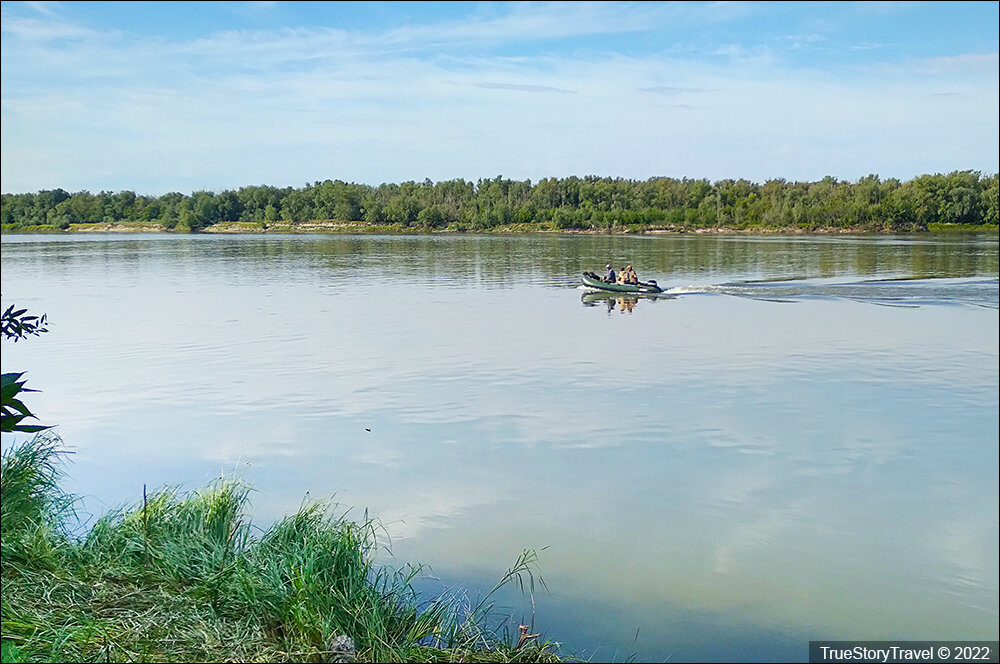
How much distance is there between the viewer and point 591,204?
84.5m

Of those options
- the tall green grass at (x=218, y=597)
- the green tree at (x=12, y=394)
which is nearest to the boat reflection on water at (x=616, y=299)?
the tall green grass at (x=218, y=597)

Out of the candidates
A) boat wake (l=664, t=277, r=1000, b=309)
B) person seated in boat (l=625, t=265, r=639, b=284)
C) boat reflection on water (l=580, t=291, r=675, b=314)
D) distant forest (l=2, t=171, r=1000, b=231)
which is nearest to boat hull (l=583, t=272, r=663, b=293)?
boat reflection on water (l=580, t=291, r=675, b=314)

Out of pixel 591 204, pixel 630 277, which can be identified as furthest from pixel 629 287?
pixel 591 204

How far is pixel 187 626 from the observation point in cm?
418

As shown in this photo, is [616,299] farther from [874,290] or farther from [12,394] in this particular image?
[12,394]

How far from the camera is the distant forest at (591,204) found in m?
66.3

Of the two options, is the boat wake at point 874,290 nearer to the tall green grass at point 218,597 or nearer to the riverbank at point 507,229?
the tall green grass at point 218,597

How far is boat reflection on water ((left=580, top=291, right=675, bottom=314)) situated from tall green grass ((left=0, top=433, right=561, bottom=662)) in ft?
53.1

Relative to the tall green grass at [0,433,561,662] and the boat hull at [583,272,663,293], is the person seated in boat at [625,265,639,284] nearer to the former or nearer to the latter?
the boat hull at [583,272,663,293]

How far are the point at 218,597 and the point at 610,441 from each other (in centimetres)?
475

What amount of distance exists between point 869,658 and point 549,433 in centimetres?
448

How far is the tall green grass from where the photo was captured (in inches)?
158

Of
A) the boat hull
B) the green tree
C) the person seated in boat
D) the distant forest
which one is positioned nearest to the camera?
the green tree

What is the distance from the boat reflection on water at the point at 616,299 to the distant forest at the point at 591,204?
141 ft
